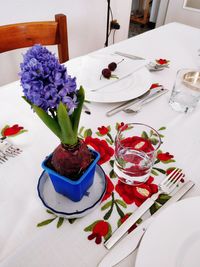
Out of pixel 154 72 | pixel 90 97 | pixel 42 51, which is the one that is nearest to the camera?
pixel 42 51

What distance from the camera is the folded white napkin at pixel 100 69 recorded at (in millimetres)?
Answer: 680

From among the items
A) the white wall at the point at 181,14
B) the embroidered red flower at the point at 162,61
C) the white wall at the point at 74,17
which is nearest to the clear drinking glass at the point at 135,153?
the embroidered red flower at the point at 162,61

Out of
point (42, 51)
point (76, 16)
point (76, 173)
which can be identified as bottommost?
point (76, 16)

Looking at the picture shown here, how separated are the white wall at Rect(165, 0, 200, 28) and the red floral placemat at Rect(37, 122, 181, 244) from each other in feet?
8.31

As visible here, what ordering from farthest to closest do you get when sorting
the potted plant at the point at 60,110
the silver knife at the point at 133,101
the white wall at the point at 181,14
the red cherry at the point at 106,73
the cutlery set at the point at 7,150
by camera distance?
the white wall at the point at 181,14, the red cherry at the point at 106,73, the silver knife at the point at 133,101, the cutlery set at the point at 7,150, the potted plant at the point at 60,110

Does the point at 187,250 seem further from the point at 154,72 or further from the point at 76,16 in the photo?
the point at 76,16

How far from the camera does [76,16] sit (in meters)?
1.59

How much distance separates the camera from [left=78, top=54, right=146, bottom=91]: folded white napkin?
68 cm

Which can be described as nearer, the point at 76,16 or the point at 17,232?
the point at 17,232

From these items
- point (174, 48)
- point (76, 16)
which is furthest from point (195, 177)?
point (76, 16)

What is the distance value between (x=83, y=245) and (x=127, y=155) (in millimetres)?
206

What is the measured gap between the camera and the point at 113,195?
0.41m

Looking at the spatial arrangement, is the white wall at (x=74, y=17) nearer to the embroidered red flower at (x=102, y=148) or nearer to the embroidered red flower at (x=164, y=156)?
the embroidered red flower at (x=102, y=148)

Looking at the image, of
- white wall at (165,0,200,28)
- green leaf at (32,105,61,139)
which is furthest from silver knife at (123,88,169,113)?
white wall at (165,0,200,28)
